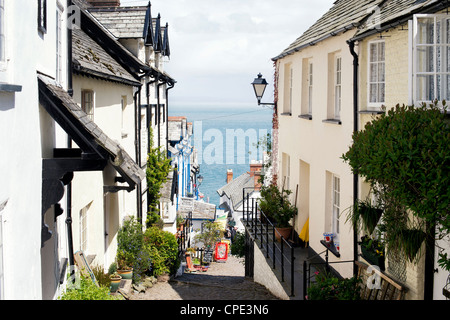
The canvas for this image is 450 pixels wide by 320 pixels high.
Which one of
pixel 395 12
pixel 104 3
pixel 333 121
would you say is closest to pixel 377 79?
pixel 395 12

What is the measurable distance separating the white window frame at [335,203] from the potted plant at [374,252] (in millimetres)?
2345

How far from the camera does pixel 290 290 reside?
11422mm

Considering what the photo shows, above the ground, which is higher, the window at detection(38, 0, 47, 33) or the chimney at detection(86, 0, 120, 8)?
the chimney at detection(86, 0, 120, 8)

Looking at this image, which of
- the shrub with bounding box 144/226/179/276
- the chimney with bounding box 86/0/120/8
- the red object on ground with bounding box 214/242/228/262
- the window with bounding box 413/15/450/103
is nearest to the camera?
the window with bounding box 413/15/450/103

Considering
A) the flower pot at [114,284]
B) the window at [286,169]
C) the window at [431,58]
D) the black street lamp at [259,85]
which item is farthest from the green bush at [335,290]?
the black street lamp at [259,85]

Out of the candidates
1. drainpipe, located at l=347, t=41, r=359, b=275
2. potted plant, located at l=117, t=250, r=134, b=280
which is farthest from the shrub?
drainpipe, located at l=347, t=41, r=359, b=275

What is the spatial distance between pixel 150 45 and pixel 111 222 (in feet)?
31.3

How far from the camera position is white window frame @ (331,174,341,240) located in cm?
1223

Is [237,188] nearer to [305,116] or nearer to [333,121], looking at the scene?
[305,116]

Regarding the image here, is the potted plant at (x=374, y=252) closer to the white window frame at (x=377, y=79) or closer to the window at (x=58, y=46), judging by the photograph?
the white window frame at (x=377, y=79)

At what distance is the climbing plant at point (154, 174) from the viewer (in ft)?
70.2

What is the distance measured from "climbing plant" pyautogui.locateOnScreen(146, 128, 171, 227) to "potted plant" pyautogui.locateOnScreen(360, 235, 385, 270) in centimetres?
1272

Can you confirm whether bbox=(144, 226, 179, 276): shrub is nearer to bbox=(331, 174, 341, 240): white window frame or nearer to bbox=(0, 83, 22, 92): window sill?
bbox=(331, 174, 341, 240): white window frame
